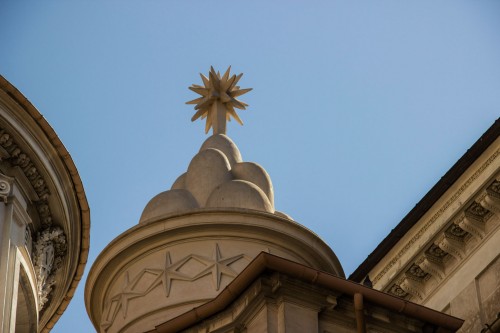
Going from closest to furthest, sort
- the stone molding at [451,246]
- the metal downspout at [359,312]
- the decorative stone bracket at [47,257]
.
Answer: the metal downspout at [359,312]
the decorative stone bracket at [47,257]
the stone molding at [451,246]

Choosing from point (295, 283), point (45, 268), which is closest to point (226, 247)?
point (45, 268)

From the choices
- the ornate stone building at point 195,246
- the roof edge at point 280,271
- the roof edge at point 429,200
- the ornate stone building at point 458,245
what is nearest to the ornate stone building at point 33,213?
the ornate stone building at point 195,246

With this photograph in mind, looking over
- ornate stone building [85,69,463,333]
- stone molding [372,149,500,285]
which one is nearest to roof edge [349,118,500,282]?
stone molding [372,149,500,285]

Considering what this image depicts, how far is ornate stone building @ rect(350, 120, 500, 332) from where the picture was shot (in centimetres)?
2902

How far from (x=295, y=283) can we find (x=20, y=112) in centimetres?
678

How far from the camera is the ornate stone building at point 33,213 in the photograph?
1065 inches

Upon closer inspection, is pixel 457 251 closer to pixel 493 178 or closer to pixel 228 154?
pixel 493 178

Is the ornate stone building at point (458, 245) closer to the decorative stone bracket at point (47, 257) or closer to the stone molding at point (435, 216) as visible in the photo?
the stone molding at point (435, 216)

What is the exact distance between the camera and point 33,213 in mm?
28203

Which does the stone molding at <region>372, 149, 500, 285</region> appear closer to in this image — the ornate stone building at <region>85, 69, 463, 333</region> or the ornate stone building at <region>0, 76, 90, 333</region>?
the ornate stone building at <region>85, 69, 463, 333</region>

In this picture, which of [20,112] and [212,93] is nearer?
[20,112]

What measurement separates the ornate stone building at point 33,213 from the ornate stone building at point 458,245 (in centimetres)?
500

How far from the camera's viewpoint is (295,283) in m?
22.5

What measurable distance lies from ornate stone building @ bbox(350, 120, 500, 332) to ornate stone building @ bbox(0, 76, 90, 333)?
5.00 metres
